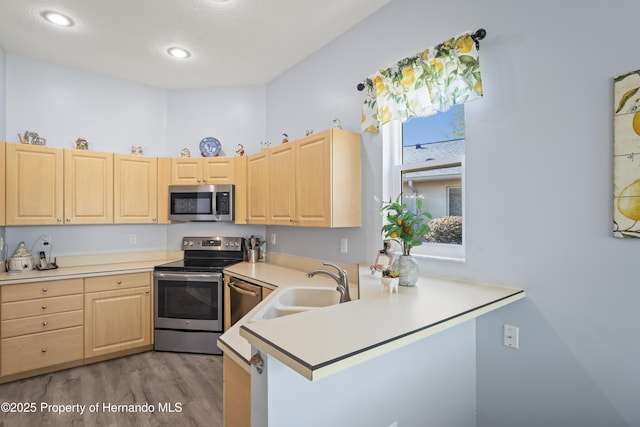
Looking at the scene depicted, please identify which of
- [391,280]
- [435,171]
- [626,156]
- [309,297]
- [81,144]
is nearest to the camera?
[626,156]

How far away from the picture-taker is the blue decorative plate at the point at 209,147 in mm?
3767

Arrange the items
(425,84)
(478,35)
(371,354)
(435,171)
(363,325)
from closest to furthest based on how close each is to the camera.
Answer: (371,354), (363,325), (478,35), (425,84), (435,171)

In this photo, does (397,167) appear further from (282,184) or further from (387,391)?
(387,391)

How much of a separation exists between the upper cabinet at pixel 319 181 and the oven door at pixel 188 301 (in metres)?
1.01

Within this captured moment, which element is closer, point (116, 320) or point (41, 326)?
point (41, 326)

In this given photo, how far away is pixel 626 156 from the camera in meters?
1.30

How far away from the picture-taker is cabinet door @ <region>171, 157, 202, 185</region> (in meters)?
3.55

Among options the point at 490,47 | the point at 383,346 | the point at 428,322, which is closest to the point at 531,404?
the point at 428,322

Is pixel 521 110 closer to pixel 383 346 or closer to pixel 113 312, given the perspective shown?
pixel 383 346

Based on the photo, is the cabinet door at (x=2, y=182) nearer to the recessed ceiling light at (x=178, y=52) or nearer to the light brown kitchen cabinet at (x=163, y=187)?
the light brown kitchen cabinet at (x=163, y=187)

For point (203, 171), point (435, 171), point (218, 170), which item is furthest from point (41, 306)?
point (435, 171)

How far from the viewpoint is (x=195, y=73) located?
138 inches

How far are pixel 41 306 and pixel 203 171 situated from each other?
1.84 metres

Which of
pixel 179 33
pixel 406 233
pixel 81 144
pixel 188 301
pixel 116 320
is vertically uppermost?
pixel 179 33
